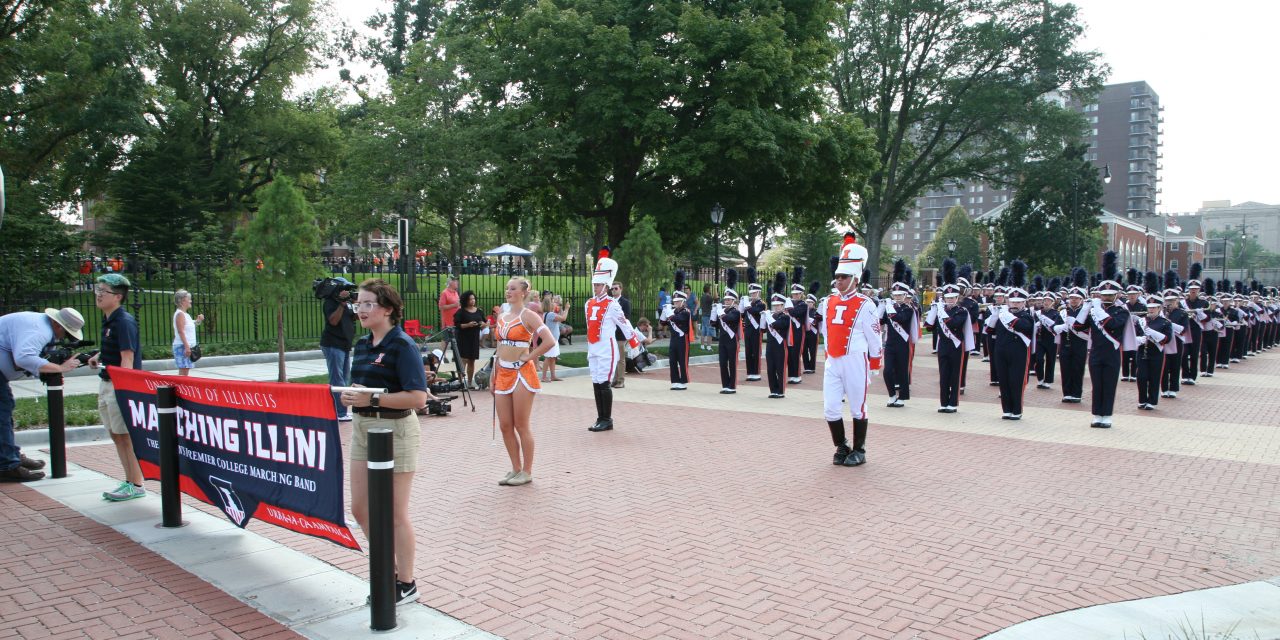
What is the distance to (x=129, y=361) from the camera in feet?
22.6

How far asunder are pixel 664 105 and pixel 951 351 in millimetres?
15799

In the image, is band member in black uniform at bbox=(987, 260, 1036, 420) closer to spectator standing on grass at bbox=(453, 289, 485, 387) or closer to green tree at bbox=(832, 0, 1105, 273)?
spectator standing on grass at bbox=(453, 289, 485, 387)

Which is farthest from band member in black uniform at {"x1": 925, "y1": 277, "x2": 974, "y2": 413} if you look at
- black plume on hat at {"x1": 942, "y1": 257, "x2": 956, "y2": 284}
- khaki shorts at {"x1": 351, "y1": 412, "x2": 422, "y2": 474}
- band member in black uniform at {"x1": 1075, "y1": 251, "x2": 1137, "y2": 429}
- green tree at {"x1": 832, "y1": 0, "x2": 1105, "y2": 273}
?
green tree at {"x1": 832, "y1": 0, "x2": 1105, "y2": 273}

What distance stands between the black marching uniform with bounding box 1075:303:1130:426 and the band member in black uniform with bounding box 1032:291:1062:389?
3206 millimetres

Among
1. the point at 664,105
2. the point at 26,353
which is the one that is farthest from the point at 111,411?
the point at 664,105

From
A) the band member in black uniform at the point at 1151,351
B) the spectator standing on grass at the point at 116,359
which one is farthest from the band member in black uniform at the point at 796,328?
the spectator standing on grass at the point at 116,359

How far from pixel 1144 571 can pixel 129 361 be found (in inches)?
316

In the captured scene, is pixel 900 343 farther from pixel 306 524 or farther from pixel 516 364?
pixel 306 524

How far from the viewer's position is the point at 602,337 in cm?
1082

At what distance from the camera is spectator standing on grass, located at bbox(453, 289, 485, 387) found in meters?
14.7

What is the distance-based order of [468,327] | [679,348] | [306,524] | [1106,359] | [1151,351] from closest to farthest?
[306,524] → [1106,359] → [1151,351] → [468,327] → [679,348]

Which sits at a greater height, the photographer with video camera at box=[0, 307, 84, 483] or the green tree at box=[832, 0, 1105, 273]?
the green tree at box=[832, 0, 1105, 273]

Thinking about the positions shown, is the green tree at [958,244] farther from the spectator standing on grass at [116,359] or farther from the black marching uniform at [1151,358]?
the spectator standing on grass at [116,359]

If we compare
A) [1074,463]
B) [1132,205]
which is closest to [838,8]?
[1074,463]
